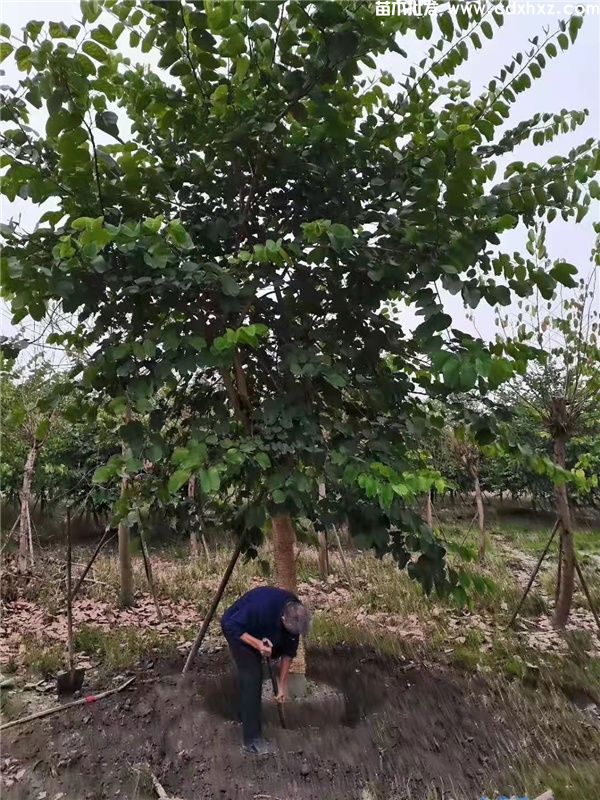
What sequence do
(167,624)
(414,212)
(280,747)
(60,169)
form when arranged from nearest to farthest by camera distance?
(60,169)
(414,212)
(280,747)
(167,624)

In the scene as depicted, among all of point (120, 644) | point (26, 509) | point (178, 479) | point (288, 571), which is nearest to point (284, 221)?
point (178, 479)

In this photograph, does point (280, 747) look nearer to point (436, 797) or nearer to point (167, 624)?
point (436, 797)

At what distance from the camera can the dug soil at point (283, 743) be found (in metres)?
2.86

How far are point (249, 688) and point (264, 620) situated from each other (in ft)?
1.24

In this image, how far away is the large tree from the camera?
6.95 feet

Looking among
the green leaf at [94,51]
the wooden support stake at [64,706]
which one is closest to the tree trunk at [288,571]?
the wooden support stake at [64,706]

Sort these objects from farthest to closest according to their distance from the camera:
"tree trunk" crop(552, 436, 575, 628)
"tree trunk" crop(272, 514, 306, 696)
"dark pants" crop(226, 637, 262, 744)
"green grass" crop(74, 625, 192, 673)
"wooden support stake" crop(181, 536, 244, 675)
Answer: "tree trunk" crop(552, 436, 575, 628), "green grass" crop(74, 625, 192, 673), "tree trunk" crop(272, 514, 306, 696), "wooden support stake" crop(181, 536, 244, 675), "dark pants" crop(226, 637, 262, 744)

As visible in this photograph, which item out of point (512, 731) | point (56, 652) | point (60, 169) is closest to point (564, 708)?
point (512, 731)

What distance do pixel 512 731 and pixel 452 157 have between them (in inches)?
131

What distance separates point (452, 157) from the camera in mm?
2379

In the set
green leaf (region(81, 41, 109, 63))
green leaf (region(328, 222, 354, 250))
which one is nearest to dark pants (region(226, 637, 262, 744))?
green leaf (region(328, 222, 354, 250))

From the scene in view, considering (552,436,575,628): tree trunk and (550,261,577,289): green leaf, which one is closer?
(550,261,577,289): green leaf

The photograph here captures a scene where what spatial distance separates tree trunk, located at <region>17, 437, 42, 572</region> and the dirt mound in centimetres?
340

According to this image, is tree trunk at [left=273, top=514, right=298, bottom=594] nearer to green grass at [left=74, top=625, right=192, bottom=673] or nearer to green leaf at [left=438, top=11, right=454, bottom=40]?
green grass at [left=74, top=625, right=192, bottom=673]
